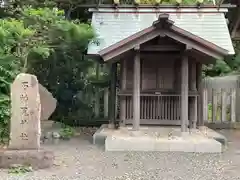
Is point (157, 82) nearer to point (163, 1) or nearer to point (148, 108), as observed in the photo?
point (148, 108)

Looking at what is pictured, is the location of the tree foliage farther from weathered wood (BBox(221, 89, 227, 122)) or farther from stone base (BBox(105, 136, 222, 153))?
weathered wood (BBox(221, 89, 227, 122))

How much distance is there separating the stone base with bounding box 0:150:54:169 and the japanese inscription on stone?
22 cm

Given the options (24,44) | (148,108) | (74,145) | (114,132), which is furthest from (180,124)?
(24,44)

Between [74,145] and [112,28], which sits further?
[112,28]

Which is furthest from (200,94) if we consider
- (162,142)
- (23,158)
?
(23,158)

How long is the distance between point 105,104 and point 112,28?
4050mm

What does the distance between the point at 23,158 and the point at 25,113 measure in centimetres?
94

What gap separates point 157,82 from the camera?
1267cm

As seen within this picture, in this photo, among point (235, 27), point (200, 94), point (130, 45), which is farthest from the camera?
point (235, 27)

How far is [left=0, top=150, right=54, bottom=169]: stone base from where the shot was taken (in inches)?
322

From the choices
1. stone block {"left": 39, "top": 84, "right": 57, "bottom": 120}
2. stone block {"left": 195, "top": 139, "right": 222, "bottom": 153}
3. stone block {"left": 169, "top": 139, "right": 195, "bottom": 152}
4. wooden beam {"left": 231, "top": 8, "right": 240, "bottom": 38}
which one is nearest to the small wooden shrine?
stone block {"left": 169, "top": 139, "right": 195, "bottom": 152}

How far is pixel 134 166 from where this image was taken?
860cm

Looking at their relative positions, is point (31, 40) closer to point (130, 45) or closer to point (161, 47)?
point (130, 45)

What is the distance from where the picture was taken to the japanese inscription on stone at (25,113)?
8.43m
